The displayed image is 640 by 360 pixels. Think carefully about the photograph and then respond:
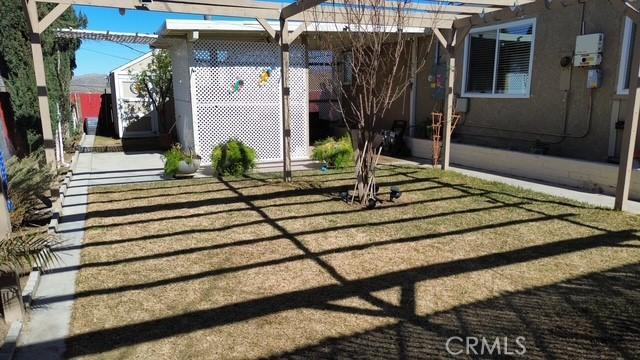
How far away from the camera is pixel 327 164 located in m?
9.48

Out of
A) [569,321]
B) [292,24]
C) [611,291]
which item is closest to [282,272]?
[569,321]

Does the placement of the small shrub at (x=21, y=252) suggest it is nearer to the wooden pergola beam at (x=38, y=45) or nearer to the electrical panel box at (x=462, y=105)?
the wooden pergola beam at (x=38, y=45)

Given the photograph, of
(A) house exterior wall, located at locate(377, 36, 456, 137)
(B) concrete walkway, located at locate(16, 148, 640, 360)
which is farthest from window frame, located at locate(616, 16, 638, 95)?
(A) house exterior wall, located at locate(377, 36, 456, 137)

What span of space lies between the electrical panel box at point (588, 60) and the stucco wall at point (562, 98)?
0.14 meters

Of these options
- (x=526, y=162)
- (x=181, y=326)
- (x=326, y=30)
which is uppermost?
(x=326, y=30)

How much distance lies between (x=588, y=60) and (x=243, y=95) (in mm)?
6593

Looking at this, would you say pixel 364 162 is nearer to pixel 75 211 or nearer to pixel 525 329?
pixel 525 329

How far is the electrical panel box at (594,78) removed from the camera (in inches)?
293

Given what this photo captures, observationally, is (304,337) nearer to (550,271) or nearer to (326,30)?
(550,271)

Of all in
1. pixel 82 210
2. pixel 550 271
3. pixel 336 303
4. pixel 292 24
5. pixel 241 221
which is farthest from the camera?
pixel 292 24

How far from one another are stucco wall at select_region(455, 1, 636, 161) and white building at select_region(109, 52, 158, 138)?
1095 centimetres

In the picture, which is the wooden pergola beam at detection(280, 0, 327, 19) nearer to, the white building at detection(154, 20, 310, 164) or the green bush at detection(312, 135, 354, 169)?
the white building at detection(154, 20, 310, 164)

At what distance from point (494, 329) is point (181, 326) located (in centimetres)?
215

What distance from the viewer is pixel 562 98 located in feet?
26.9
